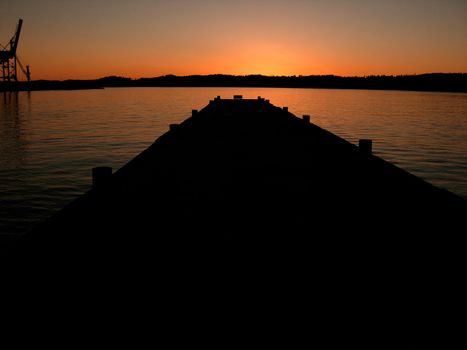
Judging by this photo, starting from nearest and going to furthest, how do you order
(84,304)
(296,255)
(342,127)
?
(84,304)
(296,255)
(342,127)

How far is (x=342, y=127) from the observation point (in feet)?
137

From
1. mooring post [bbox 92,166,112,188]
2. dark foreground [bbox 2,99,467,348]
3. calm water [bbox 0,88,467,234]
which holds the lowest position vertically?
calm water [bbox 0,88,467,234]

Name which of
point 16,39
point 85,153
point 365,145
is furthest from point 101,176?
point 16,39

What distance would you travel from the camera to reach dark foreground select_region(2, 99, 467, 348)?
361 centimetres

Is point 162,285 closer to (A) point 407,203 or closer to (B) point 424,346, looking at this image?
(B) point 424,346

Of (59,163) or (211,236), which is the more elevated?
(211,236)

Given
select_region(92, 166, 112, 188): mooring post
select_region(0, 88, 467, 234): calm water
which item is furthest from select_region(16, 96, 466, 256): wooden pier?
select_region(0, 88, 467, 234): calm water

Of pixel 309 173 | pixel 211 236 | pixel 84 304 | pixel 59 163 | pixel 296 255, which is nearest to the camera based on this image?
pixel 84 304

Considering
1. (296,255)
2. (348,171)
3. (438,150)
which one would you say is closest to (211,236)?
(296,255)

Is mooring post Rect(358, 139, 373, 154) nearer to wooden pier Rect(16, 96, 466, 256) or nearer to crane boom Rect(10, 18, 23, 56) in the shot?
wooden pier Rect(16, 96, 466, 256)

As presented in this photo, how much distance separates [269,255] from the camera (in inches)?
193

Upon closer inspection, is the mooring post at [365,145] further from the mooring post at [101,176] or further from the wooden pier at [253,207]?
the mooring post at [101,176]

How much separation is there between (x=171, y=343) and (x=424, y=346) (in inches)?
79.9

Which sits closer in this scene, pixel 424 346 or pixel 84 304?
pixel 424 346
